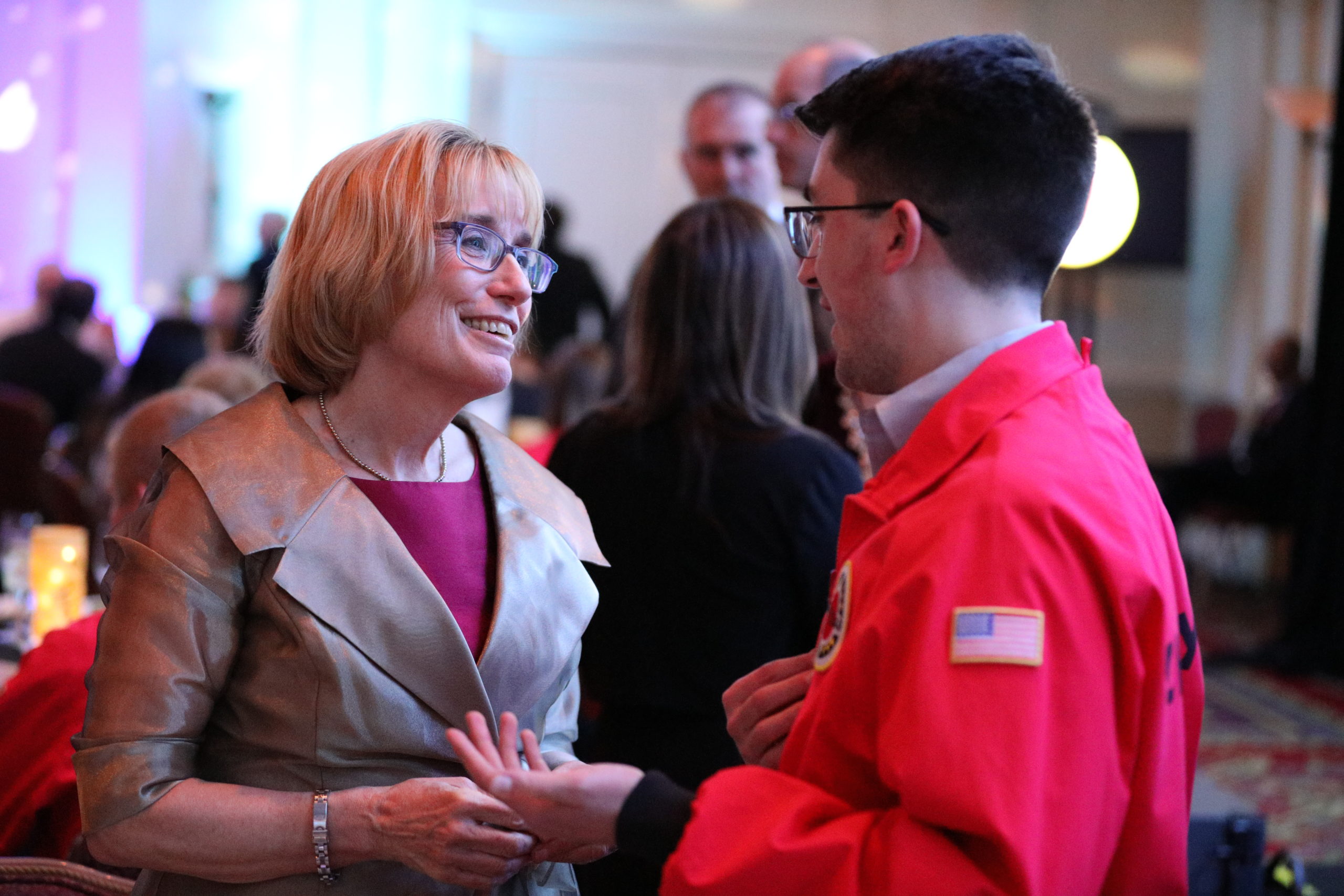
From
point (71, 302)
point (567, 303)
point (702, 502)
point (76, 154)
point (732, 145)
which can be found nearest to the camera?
point (702, 502)

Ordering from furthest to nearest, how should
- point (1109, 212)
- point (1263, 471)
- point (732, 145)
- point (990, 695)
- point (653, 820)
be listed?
point (1263, 471), point (1109, 212), point (732, 145), point (653, 820), point (990, 695)

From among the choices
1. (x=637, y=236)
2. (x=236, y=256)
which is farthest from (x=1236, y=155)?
(x=236, y=256)

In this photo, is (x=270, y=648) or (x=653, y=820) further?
(x=270, y=648)

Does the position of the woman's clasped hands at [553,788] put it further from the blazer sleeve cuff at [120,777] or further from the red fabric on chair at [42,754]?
the red fabric on chair at [42,754]

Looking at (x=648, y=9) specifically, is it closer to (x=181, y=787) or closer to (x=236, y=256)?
(x=236, y=256)

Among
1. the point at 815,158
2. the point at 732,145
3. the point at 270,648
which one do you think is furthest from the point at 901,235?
the point at 732,145

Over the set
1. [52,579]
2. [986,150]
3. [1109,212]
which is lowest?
[52,579]

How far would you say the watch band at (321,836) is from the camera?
4.26ft

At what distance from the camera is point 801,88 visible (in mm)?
3021

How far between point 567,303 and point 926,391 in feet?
19.5

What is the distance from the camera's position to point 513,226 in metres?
1.52

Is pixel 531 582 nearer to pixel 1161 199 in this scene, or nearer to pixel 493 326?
pixel 493 326

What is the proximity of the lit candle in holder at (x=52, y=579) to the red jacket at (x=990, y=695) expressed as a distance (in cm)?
182

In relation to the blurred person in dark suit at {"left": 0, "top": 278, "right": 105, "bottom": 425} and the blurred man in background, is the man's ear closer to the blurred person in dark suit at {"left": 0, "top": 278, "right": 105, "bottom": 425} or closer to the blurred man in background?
the blurred man in background
